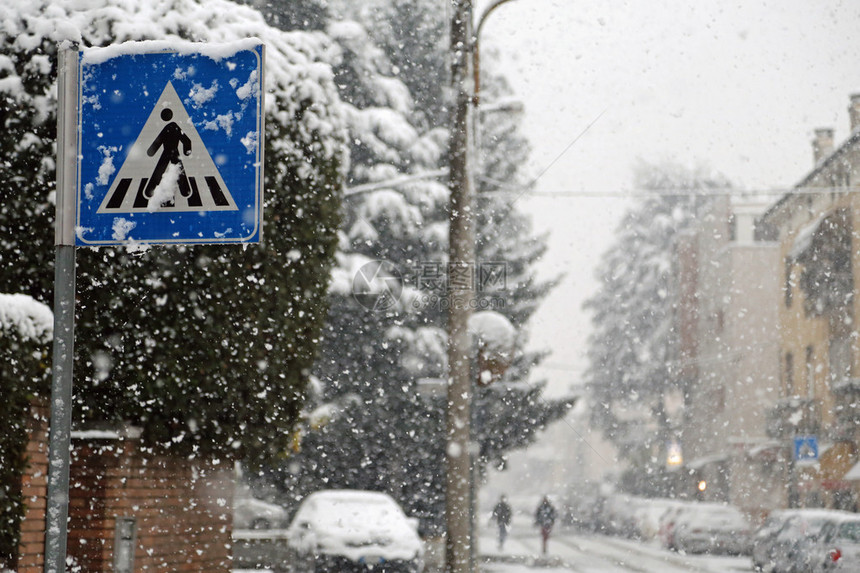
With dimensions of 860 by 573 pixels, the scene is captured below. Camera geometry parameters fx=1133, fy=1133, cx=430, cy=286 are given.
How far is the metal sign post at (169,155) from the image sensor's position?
3.52 m

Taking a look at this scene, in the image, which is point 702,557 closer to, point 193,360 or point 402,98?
point 402,98

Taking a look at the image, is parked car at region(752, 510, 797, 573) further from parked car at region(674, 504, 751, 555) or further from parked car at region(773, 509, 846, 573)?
parked car at region(674, 504, 751, 555)

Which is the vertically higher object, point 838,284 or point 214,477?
point 838,284

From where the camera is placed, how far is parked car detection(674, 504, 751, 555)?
26.4 m

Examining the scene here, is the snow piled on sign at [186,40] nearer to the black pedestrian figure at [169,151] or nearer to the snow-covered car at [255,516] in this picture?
the black pedestrian figure at [169,151]

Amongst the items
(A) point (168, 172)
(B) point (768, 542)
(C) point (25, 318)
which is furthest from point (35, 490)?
(B) point (768, 542)

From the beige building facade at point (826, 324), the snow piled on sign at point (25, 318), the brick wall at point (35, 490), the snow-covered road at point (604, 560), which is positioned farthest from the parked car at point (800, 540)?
the snow piled on sign at point (25, 318)

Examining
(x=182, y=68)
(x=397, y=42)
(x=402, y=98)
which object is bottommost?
(x=182, y=68)

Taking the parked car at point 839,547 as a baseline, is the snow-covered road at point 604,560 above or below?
below

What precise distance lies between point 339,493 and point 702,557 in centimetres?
1161

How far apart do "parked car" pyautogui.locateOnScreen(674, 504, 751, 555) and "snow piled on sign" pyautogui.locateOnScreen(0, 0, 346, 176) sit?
20.2 metres

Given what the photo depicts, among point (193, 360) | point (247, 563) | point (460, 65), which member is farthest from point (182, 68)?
point (247, 563)

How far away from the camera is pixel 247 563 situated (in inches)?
779

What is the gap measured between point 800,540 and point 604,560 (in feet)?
21.8
